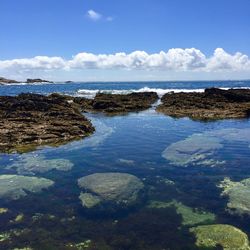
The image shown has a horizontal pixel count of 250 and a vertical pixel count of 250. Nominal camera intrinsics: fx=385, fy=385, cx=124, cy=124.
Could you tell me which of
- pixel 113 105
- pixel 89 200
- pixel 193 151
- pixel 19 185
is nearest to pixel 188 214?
pixel 89 200

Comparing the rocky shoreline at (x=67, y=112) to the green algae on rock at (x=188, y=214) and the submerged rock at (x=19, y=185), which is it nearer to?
the submerged rock at (x=19, y=185)

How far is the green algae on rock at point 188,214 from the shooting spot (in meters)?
13.6

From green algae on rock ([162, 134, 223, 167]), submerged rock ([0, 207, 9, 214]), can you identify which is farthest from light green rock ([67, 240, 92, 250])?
green algae on rock ([162, 134, 223, 167])

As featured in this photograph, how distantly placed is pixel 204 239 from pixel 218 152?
1240 centimetres

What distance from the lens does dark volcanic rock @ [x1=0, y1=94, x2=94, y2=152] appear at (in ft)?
88.5

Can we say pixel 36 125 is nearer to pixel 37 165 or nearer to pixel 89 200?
pixel 37 165

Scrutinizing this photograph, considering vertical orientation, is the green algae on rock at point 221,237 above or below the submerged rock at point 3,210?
above

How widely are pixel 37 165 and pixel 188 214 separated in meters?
10.1

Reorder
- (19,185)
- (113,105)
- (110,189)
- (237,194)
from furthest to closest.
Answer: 1. (113,105)
2. (19,185)
3. (110,189)
4. (237,194)

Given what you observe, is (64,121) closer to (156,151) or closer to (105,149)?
(105,149)

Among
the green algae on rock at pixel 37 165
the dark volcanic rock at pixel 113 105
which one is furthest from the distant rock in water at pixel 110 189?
the dark volcanic rock at pixel 113 105

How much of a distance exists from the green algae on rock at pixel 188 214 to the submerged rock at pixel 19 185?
17.8 feet

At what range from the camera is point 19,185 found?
57.8 ft

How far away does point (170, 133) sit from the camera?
31453mm
